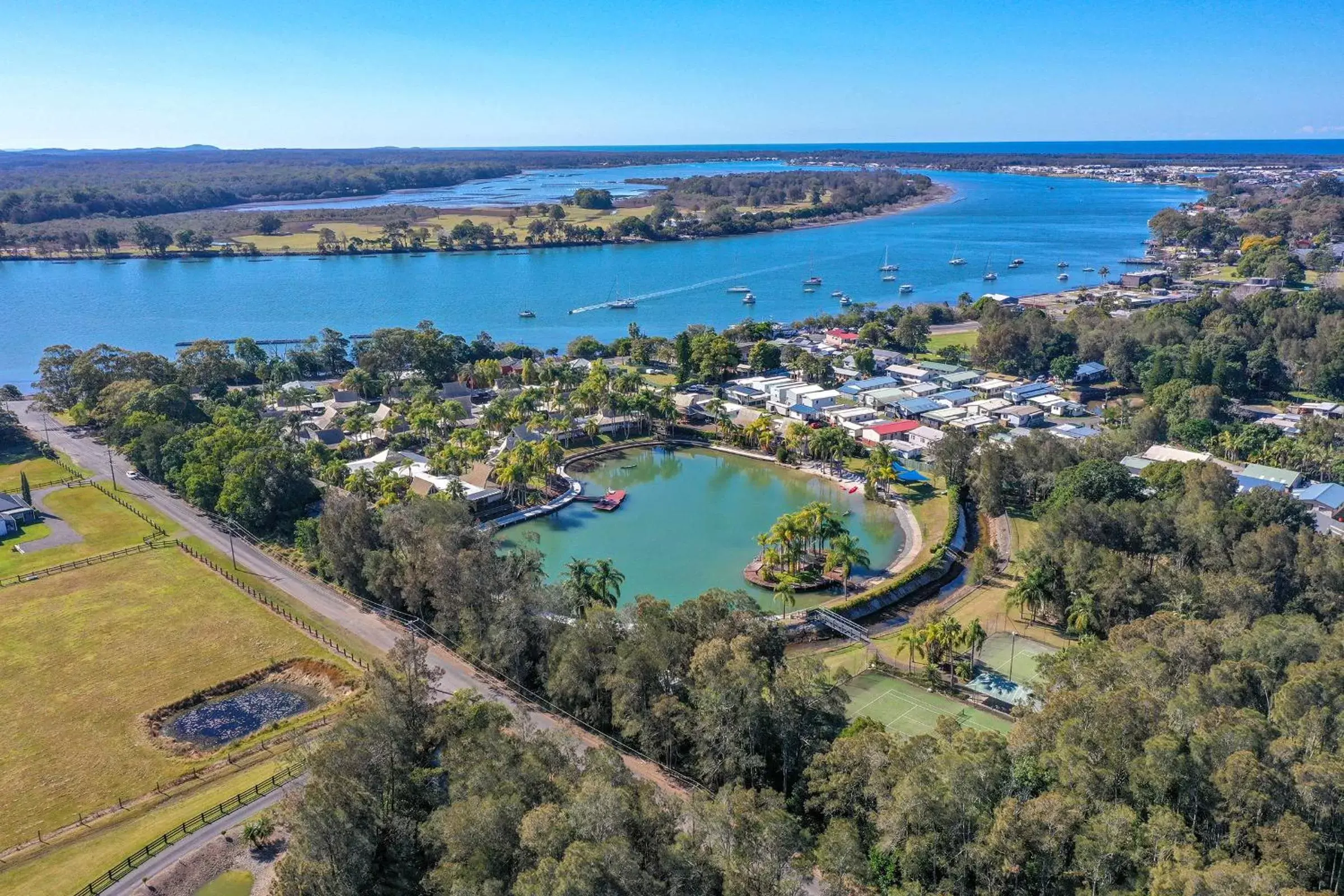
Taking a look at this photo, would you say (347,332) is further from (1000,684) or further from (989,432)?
(1000,684)

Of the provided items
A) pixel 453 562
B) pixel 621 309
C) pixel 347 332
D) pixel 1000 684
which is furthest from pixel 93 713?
pixel 621 309

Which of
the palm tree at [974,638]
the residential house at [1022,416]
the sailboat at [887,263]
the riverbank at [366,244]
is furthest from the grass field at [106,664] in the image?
the riverbank at [366,244]

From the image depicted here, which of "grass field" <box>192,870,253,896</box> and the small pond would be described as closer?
"grass field" <box>192,870,253,896</box>

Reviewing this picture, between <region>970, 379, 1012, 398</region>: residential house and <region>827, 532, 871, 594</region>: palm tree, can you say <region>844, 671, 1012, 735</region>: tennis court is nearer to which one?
<region>827, 532, 871, 594</region>: palm tree

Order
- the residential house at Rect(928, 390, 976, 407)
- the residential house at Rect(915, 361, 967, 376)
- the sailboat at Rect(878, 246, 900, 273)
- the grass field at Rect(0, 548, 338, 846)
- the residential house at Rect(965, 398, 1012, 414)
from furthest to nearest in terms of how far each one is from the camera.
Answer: the sailboat at Rect(878, 246, 900, 273)
the residential house at Rect(915, 361, 967, 376)
the residential house at Rect(928, 390, 976, 407)
the residential house at Rect(965, 398, 1012, 414)
the grass field at Rect(0, 548, 338, 846)

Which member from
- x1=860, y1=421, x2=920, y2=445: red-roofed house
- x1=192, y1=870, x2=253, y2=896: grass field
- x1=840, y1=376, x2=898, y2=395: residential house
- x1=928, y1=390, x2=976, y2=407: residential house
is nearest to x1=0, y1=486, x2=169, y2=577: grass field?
x1=192, y1=870, x2=253, y2=896: grass field

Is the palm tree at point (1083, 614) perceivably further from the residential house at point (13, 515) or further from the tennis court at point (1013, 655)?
the residential house at point (13, 515)

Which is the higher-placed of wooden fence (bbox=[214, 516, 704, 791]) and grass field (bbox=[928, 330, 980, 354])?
grass field (bbox=[928, 330, 980, 354])
